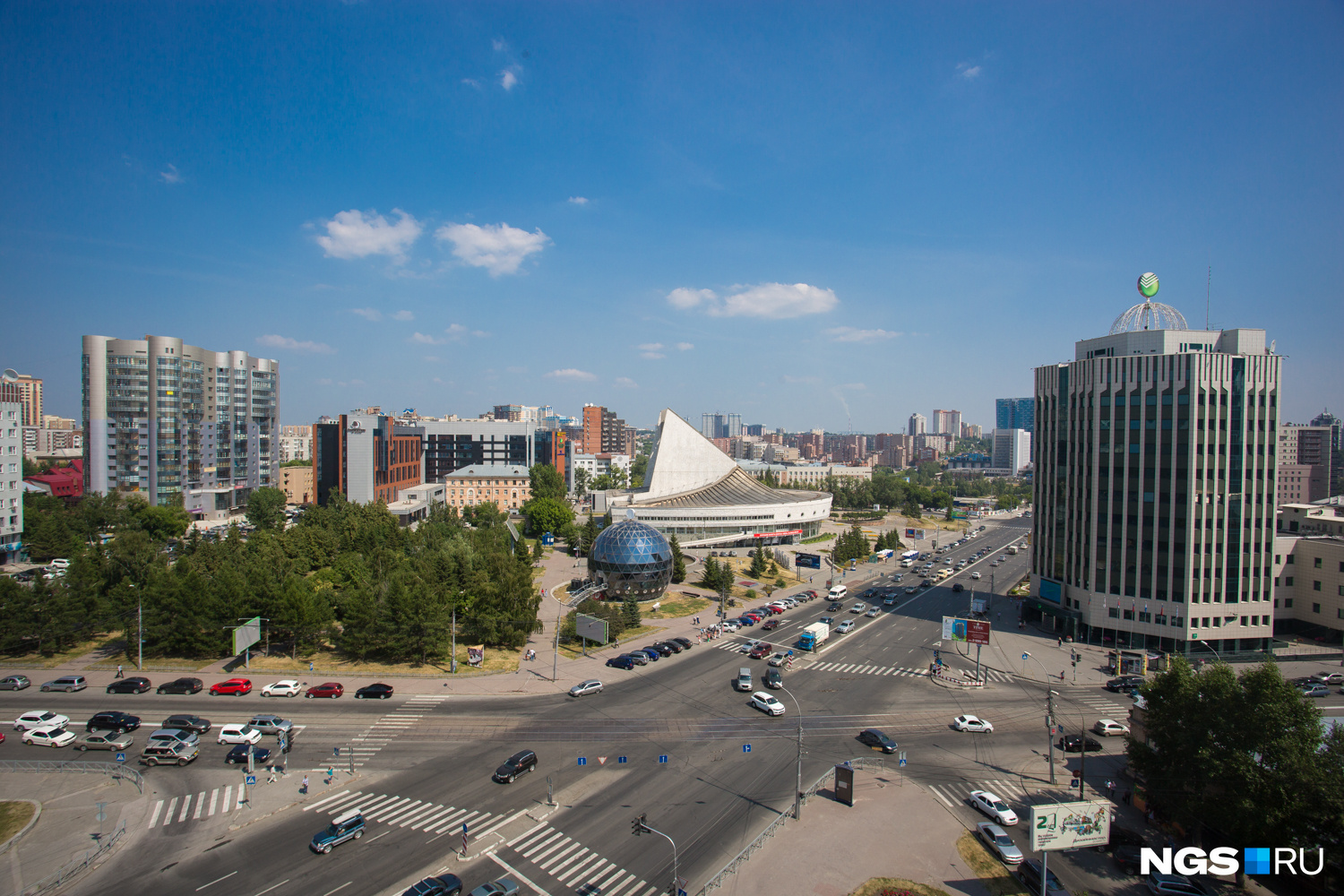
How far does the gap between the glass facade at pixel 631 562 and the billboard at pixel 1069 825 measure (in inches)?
1905

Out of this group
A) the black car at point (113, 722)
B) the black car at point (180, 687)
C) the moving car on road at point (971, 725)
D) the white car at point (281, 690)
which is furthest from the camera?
the black car at point (180, 687)

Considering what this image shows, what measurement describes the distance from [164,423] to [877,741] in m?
137

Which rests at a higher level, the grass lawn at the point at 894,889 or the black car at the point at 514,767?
the black car at the point at 514,767

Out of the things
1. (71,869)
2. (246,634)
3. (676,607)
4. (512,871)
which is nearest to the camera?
(512,871)

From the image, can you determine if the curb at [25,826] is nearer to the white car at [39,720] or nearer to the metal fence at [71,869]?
the metal fence at [71,869]

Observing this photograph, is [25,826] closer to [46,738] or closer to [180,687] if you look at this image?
[46,738]

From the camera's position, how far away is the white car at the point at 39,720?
38250 millimetres

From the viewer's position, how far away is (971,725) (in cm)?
4003

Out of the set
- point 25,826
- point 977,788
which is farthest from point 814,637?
point 25,826

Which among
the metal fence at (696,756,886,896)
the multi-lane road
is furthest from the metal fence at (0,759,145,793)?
the metal fence at (696,756,886,896)

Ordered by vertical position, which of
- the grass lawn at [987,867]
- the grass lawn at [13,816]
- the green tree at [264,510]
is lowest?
the grass lawn at [13,816]

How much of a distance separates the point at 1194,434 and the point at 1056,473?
476 inches

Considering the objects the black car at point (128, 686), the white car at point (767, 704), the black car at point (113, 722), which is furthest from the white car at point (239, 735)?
the white car at point (767, 704)

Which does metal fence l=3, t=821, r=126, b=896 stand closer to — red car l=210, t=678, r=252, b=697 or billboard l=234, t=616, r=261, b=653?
red car l=210, t=678, r=252, b=697
